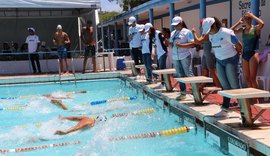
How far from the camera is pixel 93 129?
20.4 ft

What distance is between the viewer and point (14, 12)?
18.4 metres

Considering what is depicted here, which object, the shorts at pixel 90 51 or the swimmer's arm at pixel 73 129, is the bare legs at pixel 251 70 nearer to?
the swimmer's arm at pixel 73 129

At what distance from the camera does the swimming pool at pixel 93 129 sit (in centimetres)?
529

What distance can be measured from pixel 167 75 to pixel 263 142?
4.01 metres

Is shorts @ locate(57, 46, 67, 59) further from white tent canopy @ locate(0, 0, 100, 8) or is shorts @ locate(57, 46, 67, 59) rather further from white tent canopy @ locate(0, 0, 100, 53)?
white tent canopy @ locate(0, 0, 100, 53)

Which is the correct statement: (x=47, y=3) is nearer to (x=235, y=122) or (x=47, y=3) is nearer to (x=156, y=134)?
(x=156, y=134)

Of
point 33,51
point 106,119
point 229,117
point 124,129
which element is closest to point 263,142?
point 229,117

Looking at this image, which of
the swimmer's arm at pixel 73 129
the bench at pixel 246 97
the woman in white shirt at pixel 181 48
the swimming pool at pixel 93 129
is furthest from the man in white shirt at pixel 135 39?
the bench at pixel 246 97

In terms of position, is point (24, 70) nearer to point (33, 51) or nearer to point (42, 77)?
point (33, 51)

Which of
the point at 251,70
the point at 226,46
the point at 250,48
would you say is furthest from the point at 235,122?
the point at 250,48

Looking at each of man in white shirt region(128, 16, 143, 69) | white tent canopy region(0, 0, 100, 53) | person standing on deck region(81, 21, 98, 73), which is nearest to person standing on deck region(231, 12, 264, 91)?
man in white shirt region(128, 16, 143, 69)

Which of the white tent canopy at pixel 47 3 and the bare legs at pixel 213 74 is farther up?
the white tent canopy at pixel 47 3

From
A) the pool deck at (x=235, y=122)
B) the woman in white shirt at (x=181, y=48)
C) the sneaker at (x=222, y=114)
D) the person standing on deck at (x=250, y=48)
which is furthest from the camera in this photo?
the woman in white shirt at (x=181, y=48)

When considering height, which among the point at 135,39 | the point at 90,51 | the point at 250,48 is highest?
the point at 135,39
